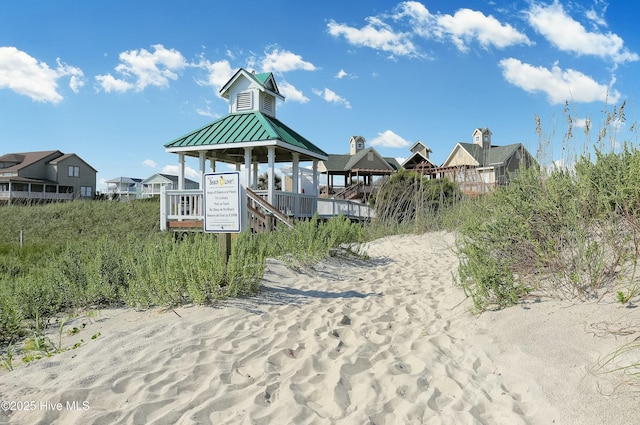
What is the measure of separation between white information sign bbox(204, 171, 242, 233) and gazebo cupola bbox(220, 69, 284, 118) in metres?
10.2

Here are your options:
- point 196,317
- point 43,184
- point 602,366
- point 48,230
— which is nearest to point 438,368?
point 602,366

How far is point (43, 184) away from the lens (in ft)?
179

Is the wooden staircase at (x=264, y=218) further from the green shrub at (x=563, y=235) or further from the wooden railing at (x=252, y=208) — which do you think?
the green shrub at (x=563, y=235)

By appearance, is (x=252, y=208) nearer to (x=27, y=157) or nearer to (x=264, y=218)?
(x=264, y=218)

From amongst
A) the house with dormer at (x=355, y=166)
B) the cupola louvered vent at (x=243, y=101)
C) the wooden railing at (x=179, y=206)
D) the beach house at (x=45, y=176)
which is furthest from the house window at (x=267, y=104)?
the beach house at (x=45, y=176)

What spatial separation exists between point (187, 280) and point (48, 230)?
57.6 ft

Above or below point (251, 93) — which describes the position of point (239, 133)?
below

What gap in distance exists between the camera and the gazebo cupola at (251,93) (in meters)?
15.3

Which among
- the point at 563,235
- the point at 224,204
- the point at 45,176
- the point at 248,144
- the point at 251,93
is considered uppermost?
the point at 45,176

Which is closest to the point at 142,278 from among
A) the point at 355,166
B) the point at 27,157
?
the point at 355,166

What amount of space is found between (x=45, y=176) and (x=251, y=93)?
5203 cm

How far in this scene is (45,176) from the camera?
5631 cm

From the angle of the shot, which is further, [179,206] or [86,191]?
[86,191]

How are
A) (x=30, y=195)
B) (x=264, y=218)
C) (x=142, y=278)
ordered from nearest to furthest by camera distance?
(x=142, y=278) < (x=264, y=218) < (x=30, y=195)
